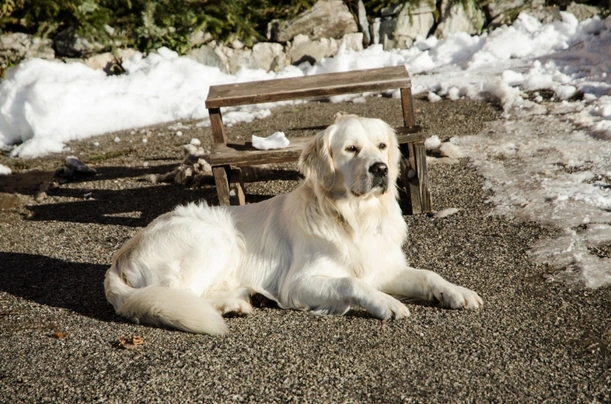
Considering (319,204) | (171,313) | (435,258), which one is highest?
(319,204)

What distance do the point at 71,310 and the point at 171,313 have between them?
106 cm

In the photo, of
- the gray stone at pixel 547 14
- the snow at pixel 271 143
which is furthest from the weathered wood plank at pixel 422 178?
the gray stone at pixel 547 14

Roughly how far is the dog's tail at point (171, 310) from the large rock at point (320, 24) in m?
8.12

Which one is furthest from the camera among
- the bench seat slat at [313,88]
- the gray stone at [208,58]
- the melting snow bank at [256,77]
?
the gray stone at [208,58]

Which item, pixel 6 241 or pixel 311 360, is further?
pixel 6 241

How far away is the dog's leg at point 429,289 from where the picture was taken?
4.11m

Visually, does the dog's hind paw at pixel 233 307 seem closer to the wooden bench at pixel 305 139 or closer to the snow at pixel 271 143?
the wooden bench at pixel 305 139

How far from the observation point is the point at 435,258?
16.5 ft

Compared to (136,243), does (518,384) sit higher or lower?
lower

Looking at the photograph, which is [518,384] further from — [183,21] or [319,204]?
[183,21]

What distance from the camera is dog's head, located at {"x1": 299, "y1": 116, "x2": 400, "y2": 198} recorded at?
4.29 m

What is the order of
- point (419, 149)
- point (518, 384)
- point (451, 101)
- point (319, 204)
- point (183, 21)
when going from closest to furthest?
point (518, 384), point (319, 204), point (419, 149), point (451, 101), point (183, 21)

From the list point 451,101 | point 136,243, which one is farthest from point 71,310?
point 451,101

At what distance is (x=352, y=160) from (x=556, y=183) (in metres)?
2.59
